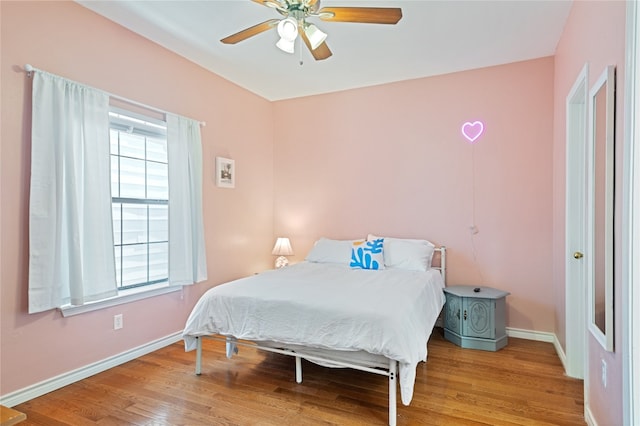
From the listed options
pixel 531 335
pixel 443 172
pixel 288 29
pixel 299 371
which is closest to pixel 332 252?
pixel 443 172

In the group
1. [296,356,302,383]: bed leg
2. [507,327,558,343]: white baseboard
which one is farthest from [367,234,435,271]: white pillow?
[296,356,302,383]: bed leg

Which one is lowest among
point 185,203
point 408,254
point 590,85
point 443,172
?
point 408,254

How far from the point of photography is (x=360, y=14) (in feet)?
6.54

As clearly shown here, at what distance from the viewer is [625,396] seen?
139 centimetres

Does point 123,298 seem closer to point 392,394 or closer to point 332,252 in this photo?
point 332,252

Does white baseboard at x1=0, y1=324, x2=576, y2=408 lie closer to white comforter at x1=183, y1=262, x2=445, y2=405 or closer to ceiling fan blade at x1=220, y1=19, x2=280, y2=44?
white comforter at x1=183, y1=262, x2=445, y2=405

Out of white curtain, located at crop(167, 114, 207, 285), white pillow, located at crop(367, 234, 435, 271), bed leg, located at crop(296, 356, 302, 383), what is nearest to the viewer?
bed leg, located at crop(296, 356, 302, 383)

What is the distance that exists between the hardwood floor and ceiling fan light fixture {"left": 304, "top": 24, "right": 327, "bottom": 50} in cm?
235

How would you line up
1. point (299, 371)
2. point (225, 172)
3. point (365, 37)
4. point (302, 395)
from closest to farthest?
point (302, 395) → point (299, 371) → point (365, 37) → point (225, 172)

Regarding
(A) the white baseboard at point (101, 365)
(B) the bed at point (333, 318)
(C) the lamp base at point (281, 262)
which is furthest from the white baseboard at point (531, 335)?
(C) the lamp base at point (281, 262)

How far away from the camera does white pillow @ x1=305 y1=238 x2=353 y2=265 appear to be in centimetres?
384

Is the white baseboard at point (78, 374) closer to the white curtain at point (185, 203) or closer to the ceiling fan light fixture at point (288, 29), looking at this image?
the white curtain at point (185, 203)

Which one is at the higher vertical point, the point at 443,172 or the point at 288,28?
the point at 288,28

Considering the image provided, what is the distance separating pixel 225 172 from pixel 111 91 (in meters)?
1.40
